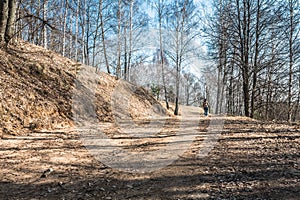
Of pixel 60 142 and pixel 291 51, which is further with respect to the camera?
pixel 291 51

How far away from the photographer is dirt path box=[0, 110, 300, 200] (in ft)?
9.71

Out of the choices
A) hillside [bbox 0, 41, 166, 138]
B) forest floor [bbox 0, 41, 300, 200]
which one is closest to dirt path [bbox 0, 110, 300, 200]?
forest floor [bbox 0, 41, 300, 200]

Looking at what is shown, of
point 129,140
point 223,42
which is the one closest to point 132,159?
point 129,140

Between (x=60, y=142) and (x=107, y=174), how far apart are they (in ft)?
8.49

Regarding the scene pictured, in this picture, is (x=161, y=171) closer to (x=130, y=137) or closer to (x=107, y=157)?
(x=107, y=157)

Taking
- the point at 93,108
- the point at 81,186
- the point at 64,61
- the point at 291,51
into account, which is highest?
the point at 291,51

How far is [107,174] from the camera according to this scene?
376 centimetres

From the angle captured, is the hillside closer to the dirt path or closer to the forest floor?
the forest floor

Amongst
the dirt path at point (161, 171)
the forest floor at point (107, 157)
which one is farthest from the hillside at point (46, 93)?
the dirt path at point (161, 171)

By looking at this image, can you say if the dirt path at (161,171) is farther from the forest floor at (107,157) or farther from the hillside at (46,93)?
the hillside at (46,93)

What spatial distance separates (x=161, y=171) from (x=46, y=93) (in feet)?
21.4

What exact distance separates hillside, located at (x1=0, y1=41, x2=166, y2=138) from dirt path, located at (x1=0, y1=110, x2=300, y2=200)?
1.29m

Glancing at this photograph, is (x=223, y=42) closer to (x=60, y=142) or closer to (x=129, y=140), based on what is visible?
(x=129, y=140)

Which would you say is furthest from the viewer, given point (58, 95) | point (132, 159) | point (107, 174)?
point (58, 95)
